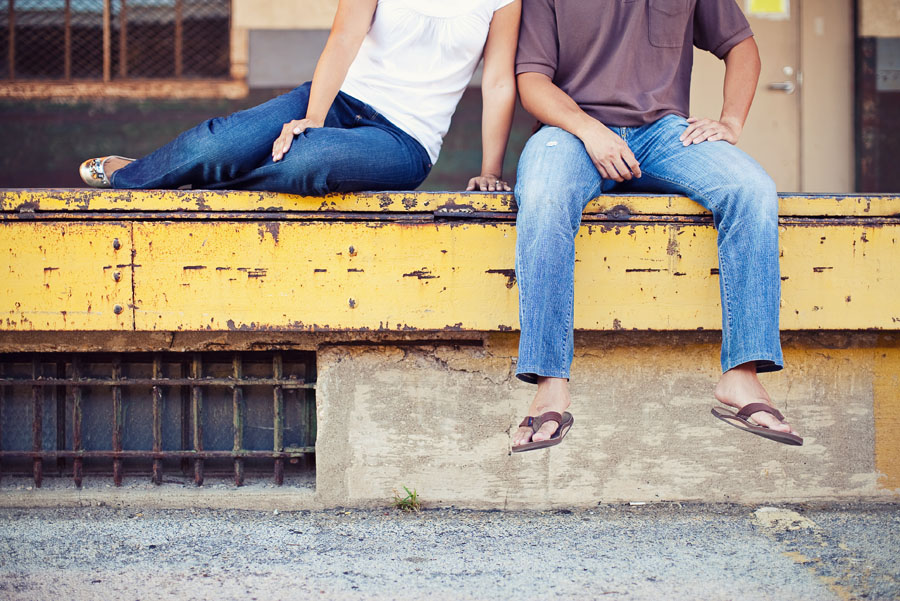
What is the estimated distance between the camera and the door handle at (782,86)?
205 inches

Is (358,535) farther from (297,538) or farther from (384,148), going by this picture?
(384,148)

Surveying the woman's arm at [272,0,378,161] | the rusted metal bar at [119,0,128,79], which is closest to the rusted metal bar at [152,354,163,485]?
the woman's arm at [272,0,378,161]

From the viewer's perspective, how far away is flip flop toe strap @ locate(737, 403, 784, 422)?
6.23 ft

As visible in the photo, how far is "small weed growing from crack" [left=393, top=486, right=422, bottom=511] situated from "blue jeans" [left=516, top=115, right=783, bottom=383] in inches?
24.5

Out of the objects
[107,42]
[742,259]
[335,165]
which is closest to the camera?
[742,259]

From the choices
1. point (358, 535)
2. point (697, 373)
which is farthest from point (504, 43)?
point (358, 535)

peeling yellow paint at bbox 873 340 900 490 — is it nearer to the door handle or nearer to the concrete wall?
the concrete wall

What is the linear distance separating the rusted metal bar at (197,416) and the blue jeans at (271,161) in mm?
564

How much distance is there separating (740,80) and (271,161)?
1.48m

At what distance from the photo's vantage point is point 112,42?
5.32 m

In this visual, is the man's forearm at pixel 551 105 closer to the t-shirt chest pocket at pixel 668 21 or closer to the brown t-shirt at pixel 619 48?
the brown t-shirt at pixel 619 48

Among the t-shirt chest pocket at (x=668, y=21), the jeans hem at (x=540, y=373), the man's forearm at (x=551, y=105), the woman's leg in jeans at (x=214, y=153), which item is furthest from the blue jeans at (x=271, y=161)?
the t-shirt chest pocket at (x=668, y=21)

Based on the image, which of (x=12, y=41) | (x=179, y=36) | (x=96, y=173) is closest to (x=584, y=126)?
(x=96, y=173)

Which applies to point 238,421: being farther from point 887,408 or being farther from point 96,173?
point 887,408
